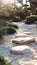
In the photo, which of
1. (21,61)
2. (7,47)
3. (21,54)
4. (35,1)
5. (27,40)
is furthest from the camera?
(35,1)

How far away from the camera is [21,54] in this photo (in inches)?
214

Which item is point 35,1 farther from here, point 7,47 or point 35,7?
point 7,47

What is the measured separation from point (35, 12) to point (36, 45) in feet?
33.6

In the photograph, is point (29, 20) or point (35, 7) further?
point (35, 7)

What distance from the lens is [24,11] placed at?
16.6m

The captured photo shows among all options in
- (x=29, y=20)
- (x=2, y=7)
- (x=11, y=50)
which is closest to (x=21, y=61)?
(x=11, y=50)

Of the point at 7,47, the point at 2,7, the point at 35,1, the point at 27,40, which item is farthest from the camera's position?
the point at 35,1

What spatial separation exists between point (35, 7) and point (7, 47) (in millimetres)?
10565

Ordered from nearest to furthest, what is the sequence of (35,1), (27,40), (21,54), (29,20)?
(21,54) < (27,40) < (29,20) < (35,1)

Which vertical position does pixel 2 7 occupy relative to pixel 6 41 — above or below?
above

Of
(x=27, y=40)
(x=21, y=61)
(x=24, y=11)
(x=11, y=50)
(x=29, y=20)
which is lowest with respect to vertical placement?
(x=21, y=61)

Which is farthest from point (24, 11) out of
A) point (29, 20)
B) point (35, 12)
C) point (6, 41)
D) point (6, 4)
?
point (6, 41)

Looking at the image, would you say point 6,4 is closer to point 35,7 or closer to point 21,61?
point 35,7

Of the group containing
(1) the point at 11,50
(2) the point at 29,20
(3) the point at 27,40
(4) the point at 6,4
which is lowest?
(1) the point at 11,50
